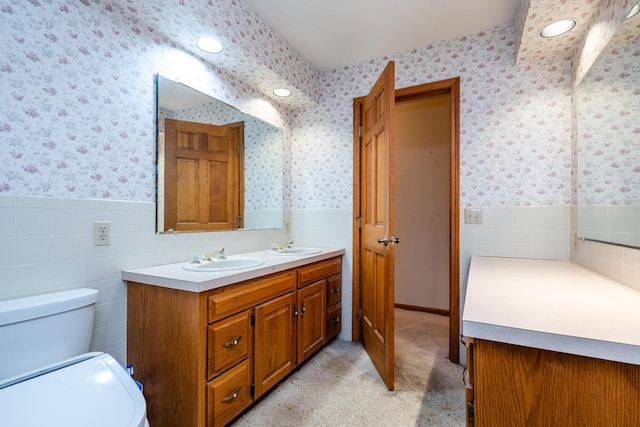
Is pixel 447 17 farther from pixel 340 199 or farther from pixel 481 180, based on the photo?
pixel 340 199

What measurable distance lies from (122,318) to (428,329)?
8.34ft

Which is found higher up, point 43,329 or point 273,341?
point 43,329

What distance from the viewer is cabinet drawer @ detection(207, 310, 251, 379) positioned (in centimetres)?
136

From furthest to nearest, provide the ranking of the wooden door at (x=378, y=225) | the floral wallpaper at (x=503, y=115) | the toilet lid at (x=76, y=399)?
the floral wallpaper at (x=503, y=115)
the wooden door at (x=378, y=225)
the toilet lid at (x=76, y=399)

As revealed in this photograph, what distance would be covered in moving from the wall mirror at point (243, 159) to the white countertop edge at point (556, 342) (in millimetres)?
1640

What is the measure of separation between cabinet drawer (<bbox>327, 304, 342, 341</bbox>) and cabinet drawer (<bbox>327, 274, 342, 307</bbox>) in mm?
58

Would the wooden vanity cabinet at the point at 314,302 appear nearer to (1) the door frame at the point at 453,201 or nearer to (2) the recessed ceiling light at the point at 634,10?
(1) the door frame at the point at 453,201

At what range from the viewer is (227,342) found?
145 centimetres

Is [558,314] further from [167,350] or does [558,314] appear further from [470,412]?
[167,350]

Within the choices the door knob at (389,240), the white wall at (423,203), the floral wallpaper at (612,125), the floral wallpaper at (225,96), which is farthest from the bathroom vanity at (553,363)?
the white wall at (423,203)

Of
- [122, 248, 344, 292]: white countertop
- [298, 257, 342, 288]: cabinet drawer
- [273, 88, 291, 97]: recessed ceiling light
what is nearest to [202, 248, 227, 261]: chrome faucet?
[122, 248, 344, 292]: white countertop

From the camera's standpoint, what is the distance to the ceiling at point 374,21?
1895 millimetres

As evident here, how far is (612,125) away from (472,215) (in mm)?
905

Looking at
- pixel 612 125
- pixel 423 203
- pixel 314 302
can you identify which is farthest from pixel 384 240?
pixel 423 203
